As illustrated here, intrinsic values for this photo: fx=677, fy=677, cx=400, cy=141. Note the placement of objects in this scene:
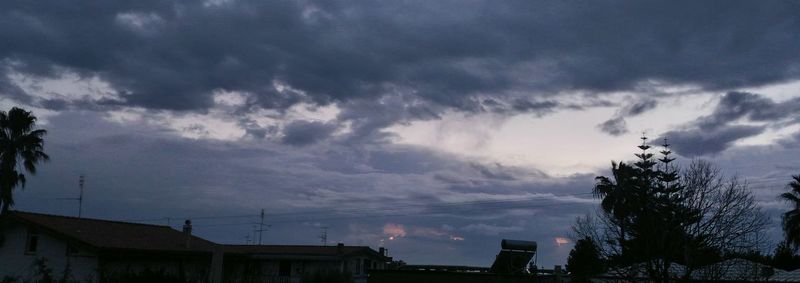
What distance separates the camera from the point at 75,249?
32.7 meters

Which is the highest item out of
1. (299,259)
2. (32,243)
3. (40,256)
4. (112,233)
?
(112,233)

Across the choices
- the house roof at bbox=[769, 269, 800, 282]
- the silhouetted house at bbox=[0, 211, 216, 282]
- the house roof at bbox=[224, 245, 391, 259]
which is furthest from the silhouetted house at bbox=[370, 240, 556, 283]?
the house roof at bbox=[224, 245, 391, 259]

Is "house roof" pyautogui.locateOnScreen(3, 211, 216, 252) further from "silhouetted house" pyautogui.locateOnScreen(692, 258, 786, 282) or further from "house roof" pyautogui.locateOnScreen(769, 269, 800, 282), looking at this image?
"house roof" pyautogui.locateOnScreen(769, 269, 800, 282)

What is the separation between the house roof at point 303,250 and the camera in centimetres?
4400

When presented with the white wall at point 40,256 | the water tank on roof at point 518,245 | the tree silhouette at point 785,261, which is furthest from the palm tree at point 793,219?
the white wall at point 40,256

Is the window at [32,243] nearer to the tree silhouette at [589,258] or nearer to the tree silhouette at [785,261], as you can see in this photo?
the tree silhouette at [589,258]

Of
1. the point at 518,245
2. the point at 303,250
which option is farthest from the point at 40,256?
the point at 518,245

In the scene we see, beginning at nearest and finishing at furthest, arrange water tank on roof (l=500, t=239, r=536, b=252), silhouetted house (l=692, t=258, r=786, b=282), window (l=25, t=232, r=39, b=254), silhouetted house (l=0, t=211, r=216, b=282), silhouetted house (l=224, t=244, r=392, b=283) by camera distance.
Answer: silhouetted house (l=692, t=258, r=786, b=282)
water tank on roof (l=500, t=239, r=536, b=252)
silhouetted house (l=0, t=211, r=216, b=282)
window (l=25, t=232, r=39, b=254)
silhouetted house (l=224, t=244, r=392, b=283)

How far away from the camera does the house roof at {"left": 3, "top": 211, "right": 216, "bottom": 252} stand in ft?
106

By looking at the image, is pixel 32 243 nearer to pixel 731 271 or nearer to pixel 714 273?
pixel 714 273

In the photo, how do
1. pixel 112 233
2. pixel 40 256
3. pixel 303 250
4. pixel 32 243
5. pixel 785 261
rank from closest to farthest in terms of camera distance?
1. pixel 40 256
2. pixel 32 243
3. pixel 112 233
4. pixel 303 250
5. pixel 785 261

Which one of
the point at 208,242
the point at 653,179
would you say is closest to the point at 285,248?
the point at 208,242

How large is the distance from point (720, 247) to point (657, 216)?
221cm

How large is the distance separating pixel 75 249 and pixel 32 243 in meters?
2.91
